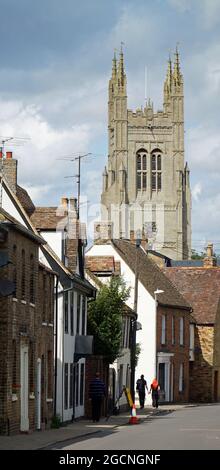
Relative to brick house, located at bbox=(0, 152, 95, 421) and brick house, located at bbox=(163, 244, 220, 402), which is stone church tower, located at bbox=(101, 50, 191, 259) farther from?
brick house, located at bbox=(0, 152, 95, 421)

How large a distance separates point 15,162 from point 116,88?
461 ft

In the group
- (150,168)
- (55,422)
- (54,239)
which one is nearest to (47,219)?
(54,239)

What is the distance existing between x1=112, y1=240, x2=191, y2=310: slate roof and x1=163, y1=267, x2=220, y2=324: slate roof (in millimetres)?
2957

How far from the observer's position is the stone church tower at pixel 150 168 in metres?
174

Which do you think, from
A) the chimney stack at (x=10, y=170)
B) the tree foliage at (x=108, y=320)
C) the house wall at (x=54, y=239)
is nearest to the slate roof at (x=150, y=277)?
the tree foliage at (x=108, y=320)

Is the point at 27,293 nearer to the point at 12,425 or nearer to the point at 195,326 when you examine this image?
the point at 12,425

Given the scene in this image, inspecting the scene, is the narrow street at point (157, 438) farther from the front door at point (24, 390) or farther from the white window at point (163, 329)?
the white window at point (163, 329)

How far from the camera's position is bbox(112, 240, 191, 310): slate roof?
67.4 metres

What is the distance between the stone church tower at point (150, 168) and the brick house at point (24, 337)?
439 ft

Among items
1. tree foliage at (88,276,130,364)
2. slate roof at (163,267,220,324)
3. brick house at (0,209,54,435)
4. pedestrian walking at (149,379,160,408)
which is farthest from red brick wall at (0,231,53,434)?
slate roof at (163,267,220,324)

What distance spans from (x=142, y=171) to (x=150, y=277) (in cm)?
11105

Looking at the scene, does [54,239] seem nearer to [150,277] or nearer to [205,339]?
[150,277]

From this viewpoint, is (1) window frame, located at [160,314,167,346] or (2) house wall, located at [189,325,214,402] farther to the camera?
(2) house wall, located at [189,325,214,402]

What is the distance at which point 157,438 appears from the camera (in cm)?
3031
